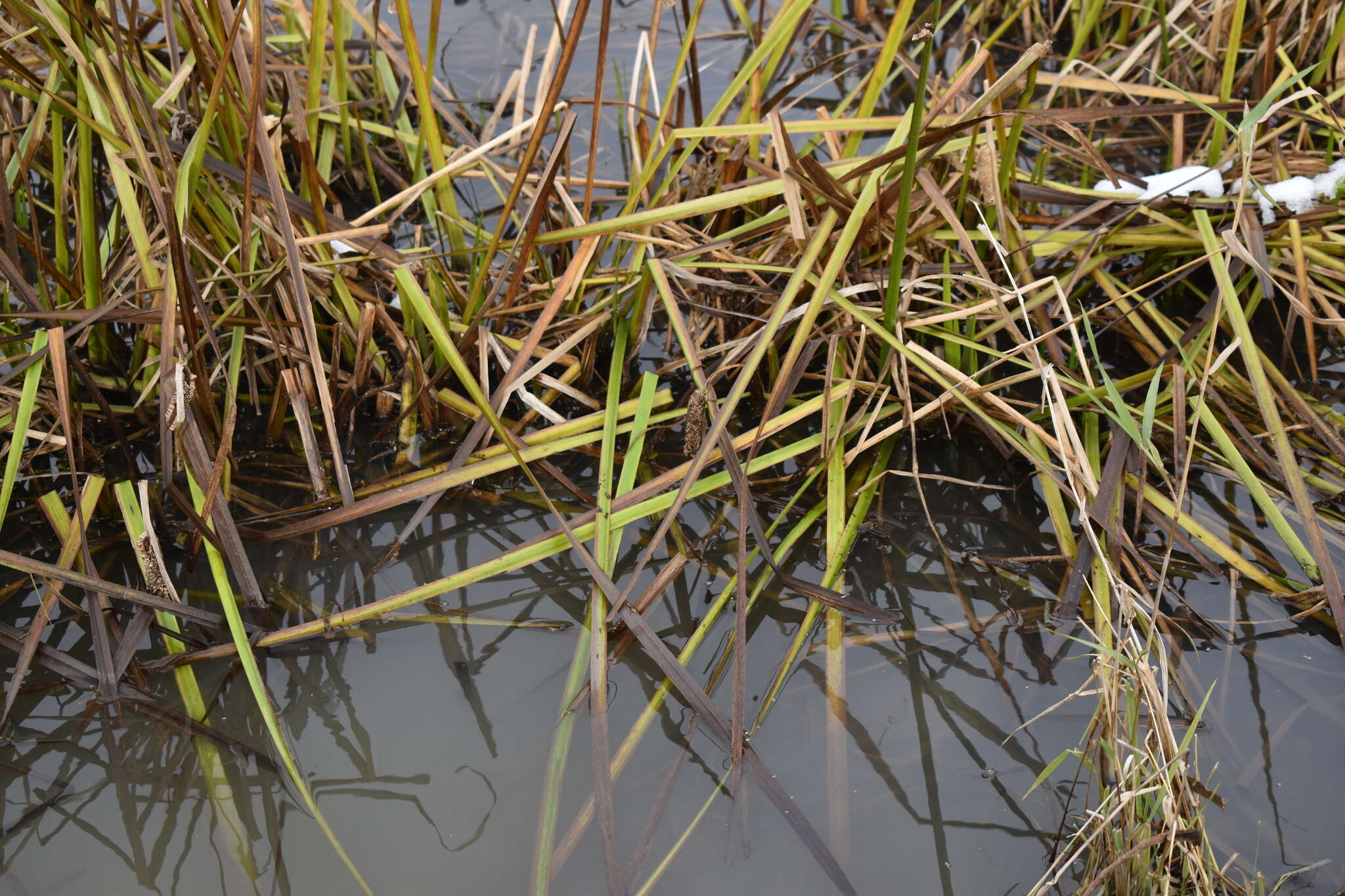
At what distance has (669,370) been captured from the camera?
132 cm

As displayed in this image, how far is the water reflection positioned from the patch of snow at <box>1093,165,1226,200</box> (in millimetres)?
552

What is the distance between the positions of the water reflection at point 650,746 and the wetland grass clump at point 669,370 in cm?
2

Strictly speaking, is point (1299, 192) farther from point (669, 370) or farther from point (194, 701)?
point (194, 701)

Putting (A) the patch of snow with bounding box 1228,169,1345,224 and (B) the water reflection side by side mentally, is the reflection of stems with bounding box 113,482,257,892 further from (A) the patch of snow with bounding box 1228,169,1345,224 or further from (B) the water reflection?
(A) the patch of snow with bounding box 1228,169,1345,224

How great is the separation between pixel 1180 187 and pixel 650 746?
3.81 feet

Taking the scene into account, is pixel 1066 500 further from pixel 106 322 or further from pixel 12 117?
pixel 12 117

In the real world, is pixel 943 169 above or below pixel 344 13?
below

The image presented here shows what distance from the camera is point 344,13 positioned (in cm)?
178

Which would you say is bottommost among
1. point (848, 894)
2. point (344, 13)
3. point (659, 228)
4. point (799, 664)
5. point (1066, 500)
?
point (848, 894)

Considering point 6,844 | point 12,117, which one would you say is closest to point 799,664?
point 6,844

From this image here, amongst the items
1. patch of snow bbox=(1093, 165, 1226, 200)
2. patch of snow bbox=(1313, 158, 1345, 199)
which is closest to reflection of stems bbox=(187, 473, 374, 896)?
patch of snow bbox=(1093, 165, 1226, 200)

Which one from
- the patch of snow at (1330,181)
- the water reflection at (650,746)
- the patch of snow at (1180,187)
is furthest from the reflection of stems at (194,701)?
the patch of snow at (1330,181)

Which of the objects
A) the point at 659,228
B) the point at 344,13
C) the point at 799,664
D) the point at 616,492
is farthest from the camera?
the point at 344,13

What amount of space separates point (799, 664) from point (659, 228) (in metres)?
0.73
